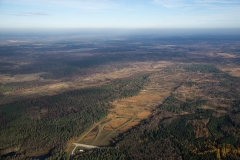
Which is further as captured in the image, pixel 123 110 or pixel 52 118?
pixel 123 110

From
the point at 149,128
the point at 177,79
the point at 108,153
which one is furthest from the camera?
the point at 177,79

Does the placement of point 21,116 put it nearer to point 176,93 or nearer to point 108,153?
point 108,153

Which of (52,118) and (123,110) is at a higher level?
(52,118)

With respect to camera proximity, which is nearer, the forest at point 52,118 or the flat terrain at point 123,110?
the flat terrain at point 123,110

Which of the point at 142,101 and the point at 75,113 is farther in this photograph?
the point at 142,101

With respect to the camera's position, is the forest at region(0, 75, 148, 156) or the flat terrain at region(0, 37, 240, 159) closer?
the flat terrain at region(0, 37, 240, 159)

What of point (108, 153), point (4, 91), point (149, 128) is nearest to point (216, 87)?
point (149, 128)

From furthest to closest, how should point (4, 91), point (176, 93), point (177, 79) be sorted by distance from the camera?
point (177, 79)
point (4, 91)
point (176, 93)

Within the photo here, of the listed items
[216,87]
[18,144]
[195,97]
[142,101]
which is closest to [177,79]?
[216,87]

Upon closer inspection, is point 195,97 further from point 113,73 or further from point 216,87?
→ point 113,73
